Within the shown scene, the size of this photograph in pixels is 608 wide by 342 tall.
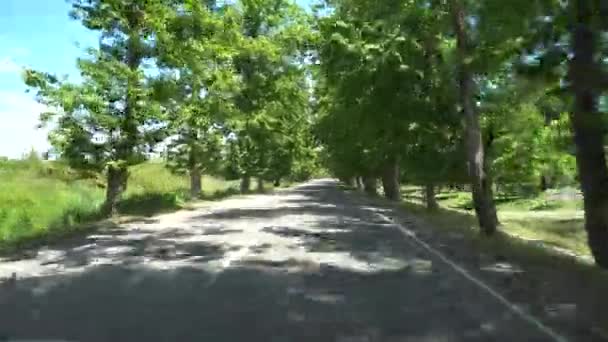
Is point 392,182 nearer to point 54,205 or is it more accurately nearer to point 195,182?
point 195,182

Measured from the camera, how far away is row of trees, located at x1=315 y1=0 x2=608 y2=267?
34.9ft

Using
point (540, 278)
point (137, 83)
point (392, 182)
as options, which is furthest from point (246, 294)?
point (392, 182)

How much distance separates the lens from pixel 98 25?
2420cm

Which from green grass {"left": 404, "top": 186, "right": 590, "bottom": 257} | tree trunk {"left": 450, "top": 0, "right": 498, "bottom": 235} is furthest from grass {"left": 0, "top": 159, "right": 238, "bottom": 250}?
green grass {"left": 404, "top": 186, "right": 590, "bottom": 257}

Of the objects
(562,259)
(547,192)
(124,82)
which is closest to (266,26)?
(124,82)

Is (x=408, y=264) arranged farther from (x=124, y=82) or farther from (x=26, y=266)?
(x=124, y=82)

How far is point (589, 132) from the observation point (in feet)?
38.6

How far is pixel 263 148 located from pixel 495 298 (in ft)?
160

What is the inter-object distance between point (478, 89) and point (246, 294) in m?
16.2

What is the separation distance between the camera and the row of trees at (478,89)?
34.9ft

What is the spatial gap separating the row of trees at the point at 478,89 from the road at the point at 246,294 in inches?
126

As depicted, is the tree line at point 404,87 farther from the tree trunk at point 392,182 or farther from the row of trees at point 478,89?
the tree trunk at point 392,182

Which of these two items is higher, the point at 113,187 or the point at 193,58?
the point at 193,58

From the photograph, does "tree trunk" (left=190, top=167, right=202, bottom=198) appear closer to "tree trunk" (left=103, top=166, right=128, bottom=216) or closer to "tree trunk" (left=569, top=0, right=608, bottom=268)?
"tree trunk" (left=103, top=166, right=128, bottom=216)
